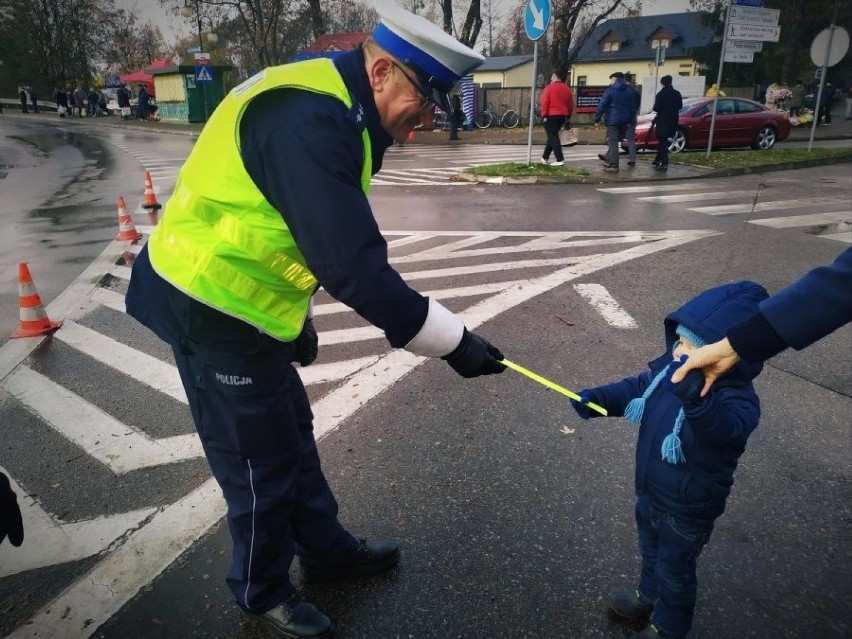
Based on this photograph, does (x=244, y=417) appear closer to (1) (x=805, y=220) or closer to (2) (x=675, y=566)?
(2) (x=675, y=566)

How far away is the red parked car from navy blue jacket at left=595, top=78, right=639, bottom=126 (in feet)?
11.3

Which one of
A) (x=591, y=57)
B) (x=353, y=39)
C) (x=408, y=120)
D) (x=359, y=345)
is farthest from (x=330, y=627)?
(x=591, y=57)

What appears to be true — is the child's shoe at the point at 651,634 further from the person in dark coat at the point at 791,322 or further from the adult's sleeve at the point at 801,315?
the adult's sleeve at the point at 801,315

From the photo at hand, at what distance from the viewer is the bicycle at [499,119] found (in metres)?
29.0

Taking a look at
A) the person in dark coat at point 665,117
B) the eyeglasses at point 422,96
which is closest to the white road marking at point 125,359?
the eyeglasses at point 422,96

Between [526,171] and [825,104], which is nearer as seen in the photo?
[526,171]

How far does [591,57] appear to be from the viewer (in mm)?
66000

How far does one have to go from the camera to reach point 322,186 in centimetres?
154

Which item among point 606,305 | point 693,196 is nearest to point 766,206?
point 693,196

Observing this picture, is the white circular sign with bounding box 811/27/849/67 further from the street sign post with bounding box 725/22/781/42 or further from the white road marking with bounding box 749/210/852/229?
the white road marking with bounding box 749/210/852/229

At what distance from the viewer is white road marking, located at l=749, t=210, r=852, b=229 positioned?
869 centimetres

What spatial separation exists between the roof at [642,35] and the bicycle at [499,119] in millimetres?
40127

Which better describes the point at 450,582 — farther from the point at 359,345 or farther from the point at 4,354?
the point at 4,354

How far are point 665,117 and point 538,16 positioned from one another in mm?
3838
